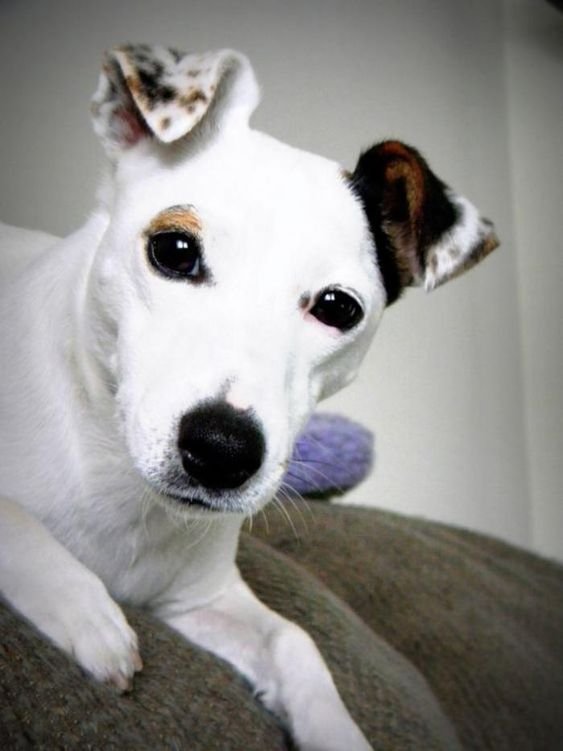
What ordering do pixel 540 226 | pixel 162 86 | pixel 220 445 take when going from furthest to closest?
pixel 540 226 → pixel 162 86 → pixel 220 445

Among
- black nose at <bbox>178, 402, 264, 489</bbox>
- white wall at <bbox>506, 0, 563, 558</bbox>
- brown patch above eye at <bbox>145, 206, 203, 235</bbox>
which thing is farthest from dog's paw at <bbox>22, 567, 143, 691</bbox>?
white wall at <bbox>506, 0, 563, 558</bbox>

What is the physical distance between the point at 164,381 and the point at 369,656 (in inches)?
13.9

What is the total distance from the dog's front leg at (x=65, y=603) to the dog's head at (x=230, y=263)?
0.27 feet

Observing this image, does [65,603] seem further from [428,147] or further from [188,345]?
[428,147]

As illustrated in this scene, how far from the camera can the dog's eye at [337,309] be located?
0.58 metres

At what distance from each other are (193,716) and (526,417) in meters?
0.36

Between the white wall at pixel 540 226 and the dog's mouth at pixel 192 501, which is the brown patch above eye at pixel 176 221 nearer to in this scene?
the dog's mouth at pixel 192 501

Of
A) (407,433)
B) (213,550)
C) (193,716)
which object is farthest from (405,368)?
(193,716)

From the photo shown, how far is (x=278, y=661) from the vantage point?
64cm

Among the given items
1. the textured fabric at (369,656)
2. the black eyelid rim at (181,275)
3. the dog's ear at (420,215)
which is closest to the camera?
the textured fabric at (369,656)

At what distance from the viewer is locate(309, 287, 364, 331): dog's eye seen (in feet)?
1.89

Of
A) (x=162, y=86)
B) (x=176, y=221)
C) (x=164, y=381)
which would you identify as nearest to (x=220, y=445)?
(x=164, y=381)

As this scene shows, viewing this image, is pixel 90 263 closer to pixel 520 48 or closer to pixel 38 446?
pixel 38 446

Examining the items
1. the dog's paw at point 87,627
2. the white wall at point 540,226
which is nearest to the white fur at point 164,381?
the dog's paw at point 87,627
